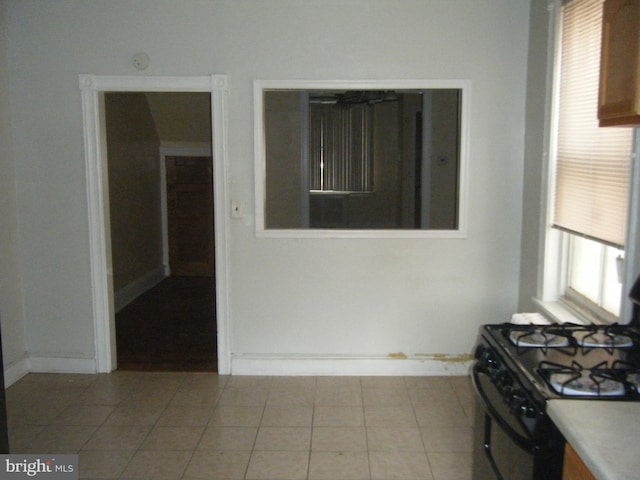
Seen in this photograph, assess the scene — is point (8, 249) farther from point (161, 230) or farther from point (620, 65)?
point (620, 65)

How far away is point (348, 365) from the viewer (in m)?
3.80

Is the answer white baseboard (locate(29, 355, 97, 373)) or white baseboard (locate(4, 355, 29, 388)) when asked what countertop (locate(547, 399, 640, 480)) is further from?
white baseboard (locate(4, 355, 29, 388))

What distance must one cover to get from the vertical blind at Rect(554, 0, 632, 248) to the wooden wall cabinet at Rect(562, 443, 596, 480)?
116 centimetres

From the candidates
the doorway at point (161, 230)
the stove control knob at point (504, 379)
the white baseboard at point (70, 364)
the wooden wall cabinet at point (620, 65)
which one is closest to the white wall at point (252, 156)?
the white baseboard at point (70, 364)

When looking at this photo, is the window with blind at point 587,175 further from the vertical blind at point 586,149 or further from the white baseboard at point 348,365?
the white baseboard at point 348,365

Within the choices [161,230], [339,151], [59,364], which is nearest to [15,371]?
[59,364]

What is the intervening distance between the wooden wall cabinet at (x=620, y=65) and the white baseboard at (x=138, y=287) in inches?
174

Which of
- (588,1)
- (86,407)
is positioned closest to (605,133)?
(588,1)

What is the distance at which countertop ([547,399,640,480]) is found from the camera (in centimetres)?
127

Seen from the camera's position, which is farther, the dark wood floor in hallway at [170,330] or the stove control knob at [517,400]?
the dark wood floor in hallway at [170,330]

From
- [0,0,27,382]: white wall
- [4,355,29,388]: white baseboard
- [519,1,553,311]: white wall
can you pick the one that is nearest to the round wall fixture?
[0,0,27,382]: white wall

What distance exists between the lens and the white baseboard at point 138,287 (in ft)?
17.7

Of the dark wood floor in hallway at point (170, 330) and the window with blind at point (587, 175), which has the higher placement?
the window with blind at point (587, 175)

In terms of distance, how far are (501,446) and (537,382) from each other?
287mm
